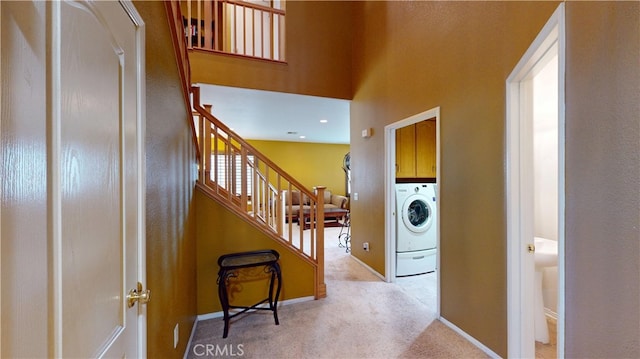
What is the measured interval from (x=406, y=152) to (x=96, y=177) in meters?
3.45

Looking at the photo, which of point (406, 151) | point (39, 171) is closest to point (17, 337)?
point (39, 171)

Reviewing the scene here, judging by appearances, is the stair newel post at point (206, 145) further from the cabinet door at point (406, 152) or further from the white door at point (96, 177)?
the cabinet door at point (406, 152)

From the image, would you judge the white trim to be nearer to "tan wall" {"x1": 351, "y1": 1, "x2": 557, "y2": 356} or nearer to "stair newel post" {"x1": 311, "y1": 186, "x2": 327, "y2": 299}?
"stair newel post" {"x1": 311, "y1": 186, "x2": 327, "y2": 299}

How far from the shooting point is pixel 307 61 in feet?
13.0

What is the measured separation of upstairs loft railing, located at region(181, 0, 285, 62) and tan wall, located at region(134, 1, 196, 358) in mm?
2208

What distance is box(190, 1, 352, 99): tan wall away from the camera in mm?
3602

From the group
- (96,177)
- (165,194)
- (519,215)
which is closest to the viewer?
(96,177)

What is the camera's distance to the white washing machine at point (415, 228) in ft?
11.1

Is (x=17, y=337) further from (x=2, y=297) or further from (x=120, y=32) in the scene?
(x=120, y=32)

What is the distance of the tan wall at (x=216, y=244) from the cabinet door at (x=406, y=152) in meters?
1.98

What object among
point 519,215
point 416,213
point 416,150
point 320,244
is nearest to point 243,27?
point 416,150

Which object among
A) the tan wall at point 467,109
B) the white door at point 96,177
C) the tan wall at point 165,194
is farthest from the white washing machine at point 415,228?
the white door at point 96,177

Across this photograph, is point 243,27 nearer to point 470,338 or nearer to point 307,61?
point 307,61

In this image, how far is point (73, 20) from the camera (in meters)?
0.62
